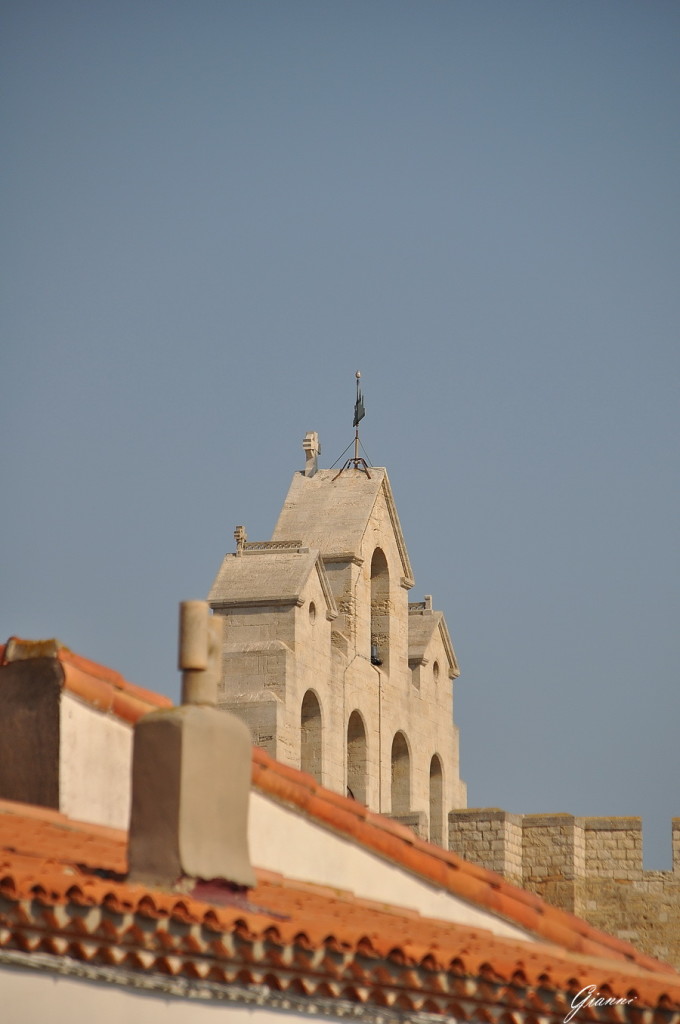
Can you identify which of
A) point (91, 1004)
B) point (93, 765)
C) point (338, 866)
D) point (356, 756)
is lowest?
point (91, 1004)

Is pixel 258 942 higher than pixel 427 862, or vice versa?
pixel 427 862

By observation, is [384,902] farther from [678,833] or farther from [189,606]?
[678,833]

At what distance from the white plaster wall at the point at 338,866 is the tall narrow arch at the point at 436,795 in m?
14.2

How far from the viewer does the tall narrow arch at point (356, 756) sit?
90.4 ft

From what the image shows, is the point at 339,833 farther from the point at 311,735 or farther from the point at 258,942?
the point at 311,735

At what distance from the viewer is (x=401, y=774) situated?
29.2 metres

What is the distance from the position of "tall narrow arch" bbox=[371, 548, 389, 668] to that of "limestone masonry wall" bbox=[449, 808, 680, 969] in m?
3.22

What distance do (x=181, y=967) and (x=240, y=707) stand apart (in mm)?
15054

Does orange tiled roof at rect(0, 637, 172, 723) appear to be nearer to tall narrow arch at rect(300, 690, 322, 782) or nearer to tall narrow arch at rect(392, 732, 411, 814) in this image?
tall narrow arch at rect(300, 690, 322, 782)

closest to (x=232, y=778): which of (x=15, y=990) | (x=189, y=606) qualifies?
(x=189, y=606)

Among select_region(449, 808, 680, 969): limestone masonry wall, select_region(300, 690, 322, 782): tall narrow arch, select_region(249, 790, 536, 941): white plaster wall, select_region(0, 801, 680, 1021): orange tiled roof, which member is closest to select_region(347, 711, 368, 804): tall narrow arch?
select_region(300, 690, 322, 782): tall narrow arch

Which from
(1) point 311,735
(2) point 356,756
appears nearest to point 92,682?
(1) point 311,735

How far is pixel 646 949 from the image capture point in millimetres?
25500

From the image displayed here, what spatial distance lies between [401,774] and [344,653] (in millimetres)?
2719
